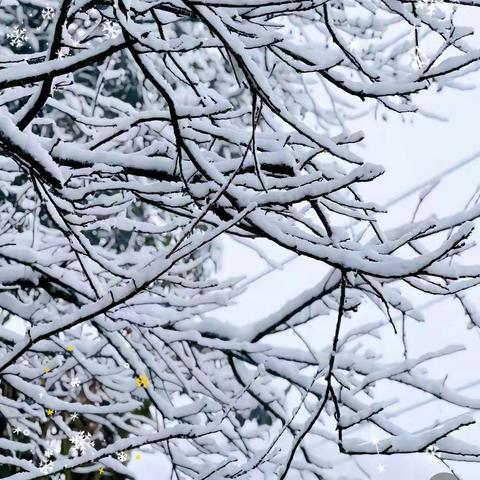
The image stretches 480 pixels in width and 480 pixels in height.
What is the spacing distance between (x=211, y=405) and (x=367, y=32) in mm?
3230

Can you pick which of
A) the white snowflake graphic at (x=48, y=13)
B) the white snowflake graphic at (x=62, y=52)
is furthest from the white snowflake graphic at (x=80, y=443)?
the white snowflake graphic at (x=48, y=13)

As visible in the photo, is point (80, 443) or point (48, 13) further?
point (80, 443)

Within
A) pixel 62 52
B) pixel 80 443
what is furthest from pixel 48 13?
pixel 80 443

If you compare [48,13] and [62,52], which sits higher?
[48,13]

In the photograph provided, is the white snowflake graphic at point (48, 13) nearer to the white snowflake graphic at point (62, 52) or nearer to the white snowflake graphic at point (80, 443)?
the white snowflake graphic at point (62, 52)

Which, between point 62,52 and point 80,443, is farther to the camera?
point 80,443

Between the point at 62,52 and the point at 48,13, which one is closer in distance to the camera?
the point at 62,52

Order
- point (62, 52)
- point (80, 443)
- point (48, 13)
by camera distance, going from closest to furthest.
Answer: point (62, 52), point (48, 13), point (80, 443)

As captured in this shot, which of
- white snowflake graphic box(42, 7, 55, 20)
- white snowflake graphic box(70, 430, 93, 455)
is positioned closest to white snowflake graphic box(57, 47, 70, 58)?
white snowflake graphic box(42, 7, 55, 20)

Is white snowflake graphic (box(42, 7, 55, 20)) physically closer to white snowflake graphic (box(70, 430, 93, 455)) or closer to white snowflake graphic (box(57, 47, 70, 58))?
white snowflake graphic (box(57, 47, 70, 58))

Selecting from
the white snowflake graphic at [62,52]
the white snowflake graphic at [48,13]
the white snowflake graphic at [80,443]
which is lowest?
the white snowflake graphic at [80,443]

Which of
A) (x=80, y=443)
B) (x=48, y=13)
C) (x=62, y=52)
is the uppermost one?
(x=48, y=13)

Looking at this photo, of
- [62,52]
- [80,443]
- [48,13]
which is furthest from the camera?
[80,443]

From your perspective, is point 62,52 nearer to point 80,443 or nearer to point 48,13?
point 48,13
